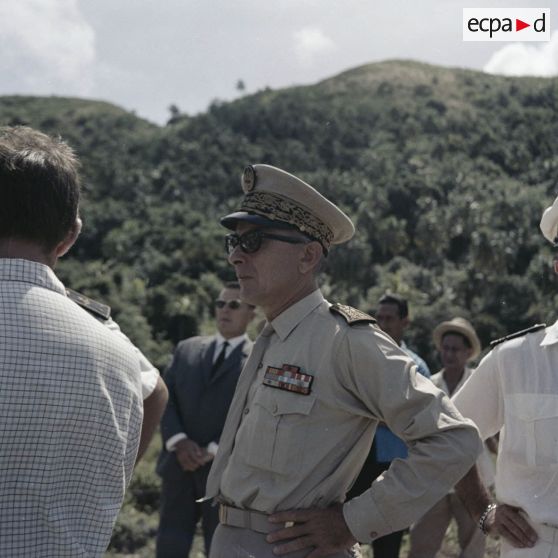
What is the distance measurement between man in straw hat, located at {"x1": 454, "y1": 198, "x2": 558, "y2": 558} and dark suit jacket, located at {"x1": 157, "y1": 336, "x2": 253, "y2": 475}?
95.0 inches

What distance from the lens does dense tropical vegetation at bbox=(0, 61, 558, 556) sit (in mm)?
39844

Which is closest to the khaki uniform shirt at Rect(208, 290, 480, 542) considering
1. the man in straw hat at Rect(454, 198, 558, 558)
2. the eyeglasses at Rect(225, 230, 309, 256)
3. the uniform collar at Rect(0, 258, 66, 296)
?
the eyeglasses at Rect(225, 230, 309, 256)

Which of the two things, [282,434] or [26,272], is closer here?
[26,272]

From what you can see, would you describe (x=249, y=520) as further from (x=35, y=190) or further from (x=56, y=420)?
(x=35, y=190)

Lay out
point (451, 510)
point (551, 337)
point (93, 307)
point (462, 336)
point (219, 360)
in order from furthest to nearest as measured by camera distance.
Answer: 1. point (462, 336)
2. point (451, 510)
3. point (219, 360)
4. point (551, 337)
5. point (93, 307)

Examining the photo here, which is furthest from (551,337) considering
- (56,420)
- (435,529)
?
(435,529)

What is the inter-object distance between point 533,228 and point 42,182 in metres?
43.4

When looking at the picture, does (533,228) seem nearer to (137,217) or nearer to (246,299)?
(137,217)

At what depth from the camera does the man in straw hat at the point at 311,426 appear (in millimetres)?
2131

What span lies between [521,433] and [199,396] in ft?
9.30

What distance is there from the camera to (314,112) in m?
87.7

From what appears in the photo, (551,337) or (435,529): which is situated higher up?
(551,337)

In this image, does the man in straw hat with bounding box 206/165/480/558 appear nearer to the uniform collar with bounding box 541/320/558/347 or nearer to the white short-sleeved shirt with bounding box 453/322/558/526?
the white short-sleeved shirt with bounding box 453/322/558/526

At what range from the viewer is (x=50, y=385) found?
5.24 feet
